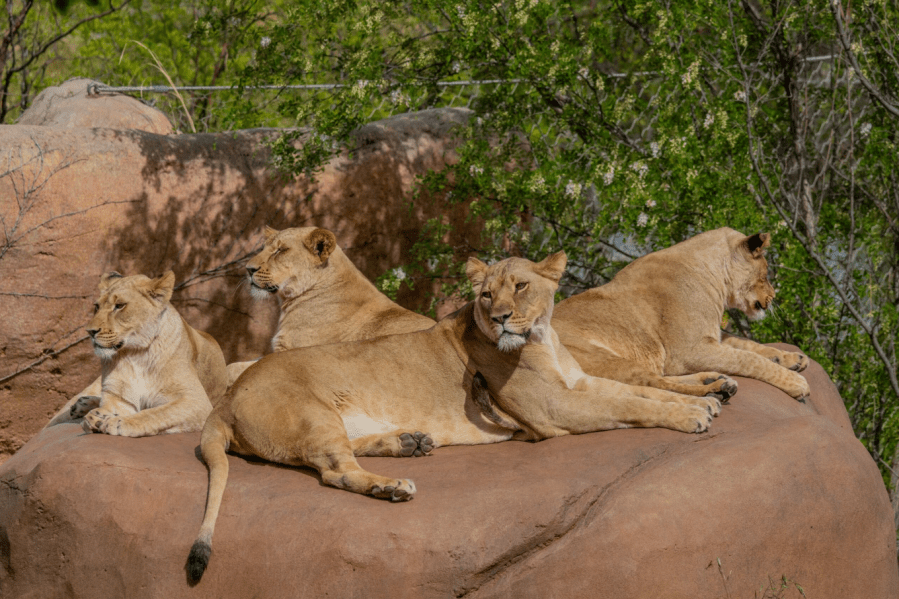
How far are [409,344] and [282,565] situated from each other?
1870 mm

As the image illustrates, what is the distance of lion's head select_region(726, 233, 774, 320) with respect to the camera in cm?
716

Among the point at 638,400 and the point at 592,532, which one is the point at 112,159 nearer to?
the point at 638,400

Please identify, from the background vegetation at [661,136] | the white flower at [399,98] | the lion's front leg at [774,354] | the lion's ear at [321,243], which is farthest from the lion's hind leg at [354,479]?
the white flower at [399,98]

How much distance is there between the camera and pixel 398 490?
451cm

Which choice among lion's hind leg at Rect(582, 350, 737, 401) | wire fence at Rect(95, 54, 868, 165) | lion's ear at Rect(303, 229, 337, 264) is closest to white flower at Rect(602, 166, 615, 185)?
wire fence at Rect(95, 54, 868, 165)

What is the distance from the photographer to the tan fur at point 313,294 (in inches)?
288

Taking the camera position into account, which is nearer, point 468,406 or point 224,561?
point 224,561

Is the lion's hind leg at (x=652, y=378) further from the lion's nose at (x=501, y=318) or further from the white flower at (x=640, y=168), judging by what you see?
the white flower at (x=640, y=168)

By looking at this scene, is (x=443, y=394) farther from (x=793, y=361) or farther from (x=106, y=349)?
(x=793, y=361)

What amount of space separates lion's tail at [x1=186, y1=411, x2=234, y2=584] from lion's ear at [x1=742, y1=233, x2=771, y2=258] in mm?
4142

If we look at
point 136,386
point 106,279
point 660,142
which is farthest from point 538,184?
point 136,386

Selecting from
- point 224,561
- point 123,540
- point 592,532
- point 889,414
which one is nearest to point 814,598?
point 592,532

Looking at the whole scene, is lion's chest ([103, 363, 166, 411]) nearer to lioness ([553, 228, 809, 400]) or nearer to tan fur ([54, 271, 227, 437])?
tan fur ([54, 271, 227, 437])

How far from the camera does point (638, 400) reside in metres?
5.38
